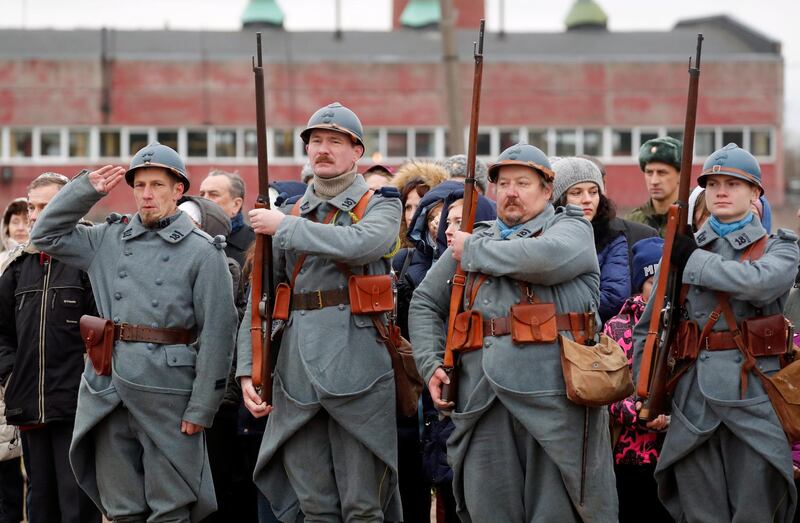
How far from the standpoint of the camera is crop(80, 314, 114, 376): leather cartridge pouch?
251 inches

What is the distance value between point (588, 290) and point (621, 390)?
20.9 inches

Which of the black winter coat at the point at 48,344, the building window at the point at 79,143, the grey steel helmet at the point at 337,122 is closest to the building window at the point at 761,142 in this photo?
the building window at the point at 79,143

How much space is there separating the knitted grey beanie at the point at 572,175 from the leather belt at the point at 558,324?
5.91ft

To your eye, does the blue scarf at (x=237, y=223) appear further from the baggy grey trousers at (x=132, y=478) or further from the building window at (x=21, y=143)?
the building window at (x=21, y=143)

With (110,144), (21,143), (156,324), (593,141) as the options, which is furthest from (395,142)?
(156,324)

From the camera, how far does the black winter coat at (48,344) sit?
7.39 meters

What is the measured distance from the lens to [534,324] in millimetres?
5809

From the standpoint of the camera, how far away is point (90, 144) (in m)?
40.8

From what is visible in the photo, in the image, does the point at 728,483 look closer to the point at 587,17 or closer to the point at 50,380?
the point at 50,380

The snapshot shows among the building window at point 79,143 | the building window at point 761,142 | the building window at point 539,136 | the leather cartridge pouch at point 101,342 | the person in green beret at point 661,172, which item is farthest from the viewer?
the building window at point 761,142

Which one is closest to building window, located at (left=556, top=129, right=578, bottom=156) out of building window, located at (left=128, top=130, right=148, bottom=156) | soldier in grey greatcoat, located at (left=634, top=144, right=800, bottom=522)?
building window, located at (left=128, top=130, right=148, bottom=156)

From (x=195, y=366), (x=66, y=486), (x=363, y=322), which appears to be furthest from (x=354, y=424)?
(x=66, y=486)

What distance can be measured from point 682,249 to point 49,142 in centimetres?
3703

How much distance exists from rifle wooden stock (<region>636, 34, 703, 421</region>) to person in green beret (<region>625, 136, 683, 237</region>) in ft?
7.32
